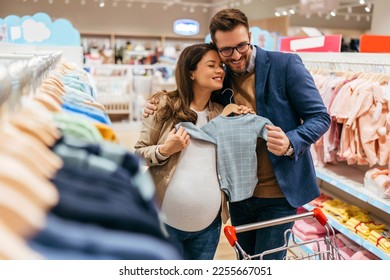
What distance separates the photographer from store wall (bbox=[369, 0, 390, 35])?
5301mm

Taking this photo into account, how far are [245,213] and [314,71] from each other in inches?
70.7

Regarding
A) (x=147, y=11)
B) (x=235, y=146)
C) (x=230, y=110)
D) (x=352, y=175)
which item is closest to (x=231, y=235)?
(x=235, y=146)

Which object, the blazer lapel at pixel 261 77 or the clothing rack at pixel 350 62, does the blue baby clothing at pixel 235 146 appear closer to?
the blazer lapel at pixel 261 77

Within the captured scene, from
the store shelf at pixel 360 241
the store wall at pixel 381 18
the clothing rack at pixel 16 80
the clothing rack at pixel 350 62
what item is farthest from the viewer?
the store wall at pixel 381 18

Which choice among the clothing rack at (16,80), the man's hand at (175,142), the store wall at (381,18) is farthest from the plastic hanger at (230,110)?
the store wall at (381,18)

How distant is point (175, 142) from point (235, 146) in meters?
0.27

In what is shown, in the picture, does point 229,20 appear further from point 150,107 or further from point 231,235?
Result: point 231,235

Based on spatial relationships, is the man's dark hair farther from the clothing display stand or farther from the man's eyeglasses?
the clothing display stand

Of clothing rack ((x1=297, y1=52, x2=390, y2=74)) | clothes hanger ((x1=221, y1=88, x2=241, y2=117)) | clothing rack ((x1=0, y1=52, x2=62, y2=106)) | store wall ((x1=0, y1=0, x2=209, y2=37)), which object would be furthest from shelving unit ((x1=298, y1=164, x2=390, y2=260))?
store wall ((x1=0, y1=0, x2=209, y2=37))

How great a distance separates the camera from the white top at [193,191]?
1.41 m

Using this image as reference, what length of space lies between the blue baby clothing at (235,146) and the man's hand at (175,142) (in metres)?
0.10

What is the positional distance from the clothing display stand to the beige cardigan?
122 centimetres

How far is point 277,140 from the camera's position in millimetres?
1400
